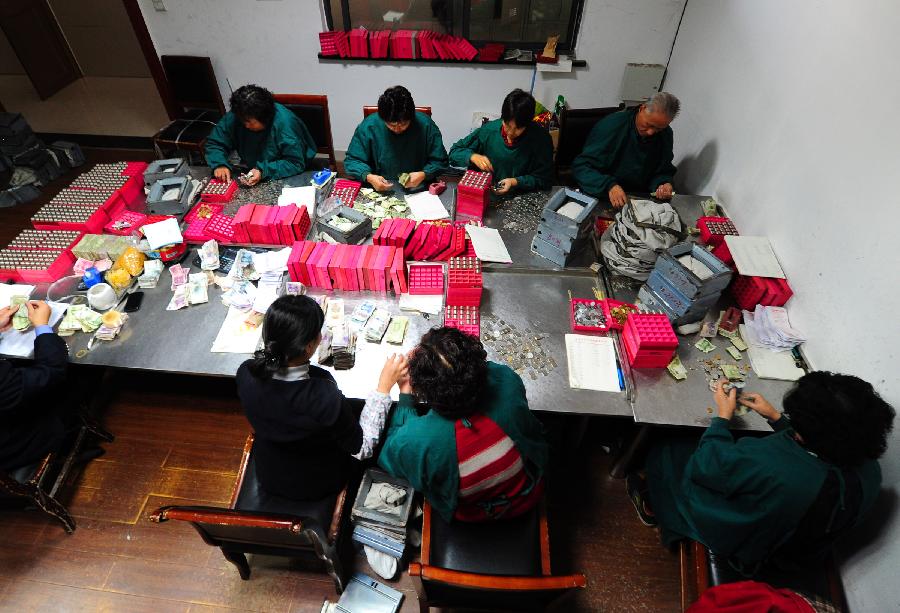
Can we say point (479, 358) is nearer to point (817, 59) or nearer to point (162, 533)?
point (162, 533)

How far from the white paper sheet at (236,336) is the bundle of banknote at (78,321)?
27.0 inches

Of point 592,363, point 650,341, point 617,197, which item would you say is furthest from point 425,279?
point 617,197

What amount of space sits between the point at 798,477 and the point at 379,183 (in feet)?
9.70

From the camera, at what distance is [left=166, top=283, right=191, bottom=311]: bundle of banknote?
270cm

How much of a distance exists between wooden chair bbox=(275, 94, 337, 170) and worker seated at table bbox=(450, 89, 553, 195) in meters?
1.26

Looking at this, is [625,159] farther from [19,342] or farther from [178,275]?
[19,342]

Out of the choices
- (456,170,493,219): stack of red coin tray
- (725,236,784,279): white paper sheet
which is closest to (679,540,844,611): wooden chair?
(725,236,784,279): white paper sheet

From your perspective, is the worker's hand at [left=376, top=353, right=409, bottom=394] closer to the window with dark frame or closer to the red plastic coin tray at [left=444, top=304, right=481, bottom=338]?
the red plastic coin tray at [left=444, top=304, right=481, bottom=338]

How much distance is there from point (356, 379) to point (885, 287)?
2.51 m

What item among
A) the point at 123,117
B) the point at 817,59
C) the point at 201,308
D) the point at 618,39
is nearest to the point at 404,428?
the point at 201,308

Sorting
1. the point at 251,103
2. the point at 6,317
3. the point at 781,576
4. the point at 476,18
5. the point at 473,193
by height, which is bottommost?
the point at 781,576

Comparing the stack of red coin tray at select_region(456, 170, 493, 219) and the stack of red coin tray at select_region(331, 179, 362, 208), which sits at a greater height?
the stack of red coin tray at select_region(456, 170, 493, 219)

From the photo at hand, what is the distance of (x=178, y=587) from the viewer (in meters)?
2.48

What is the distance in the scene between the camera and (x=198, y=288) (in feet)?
9.09
